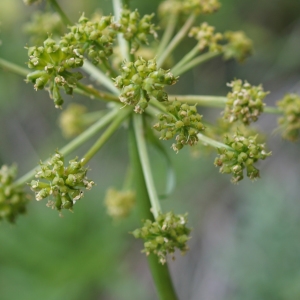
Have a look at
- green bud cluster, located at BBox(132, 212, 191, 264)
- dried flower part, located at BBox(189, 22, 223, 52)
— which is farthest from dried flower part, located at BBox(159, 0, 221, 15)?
green bud cluster, located at BBox(132, 212, 191, 264)

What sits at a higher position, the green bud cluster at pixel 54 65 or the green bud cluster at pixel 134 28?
the green bud cluster at pixel 134 28

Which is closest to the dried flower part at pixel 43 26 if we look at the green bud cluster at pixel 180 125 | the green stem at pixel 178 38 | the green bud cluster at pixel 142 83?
the green stem at pixel 178 38

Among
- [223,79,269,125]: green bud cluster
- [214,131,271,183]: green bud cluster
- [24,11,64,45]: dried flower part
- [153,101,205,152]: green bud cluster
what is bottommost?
[214,131,271,183]: green bud cluster

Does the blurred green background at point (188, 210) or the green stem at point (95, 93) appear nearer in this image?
the green stem at point (95, 93)

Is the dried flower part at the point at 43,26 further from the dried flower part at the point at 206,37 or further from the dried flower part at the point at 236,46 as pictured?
the dried flower part at the point at 236,46

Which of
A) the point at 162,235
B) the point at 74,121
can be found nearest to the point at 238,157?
the point at 162,235

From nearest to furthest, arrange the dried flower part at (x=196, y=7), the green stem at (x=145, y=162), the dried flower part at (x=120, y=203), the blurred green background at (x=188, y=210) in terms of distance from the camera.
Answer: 1. the green stem at (x=145, y=162)
2. the dried flower part at (x=196, y=7)
3. the dried flower part at (x=120, y=203)
4. the blurred green background at (x=188, y=210)

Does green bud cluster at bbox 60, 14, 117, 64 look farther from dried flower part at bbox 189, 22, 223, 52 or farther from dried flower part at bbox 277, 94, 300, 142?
dried flower part at bbox 277, 94, 300, 142

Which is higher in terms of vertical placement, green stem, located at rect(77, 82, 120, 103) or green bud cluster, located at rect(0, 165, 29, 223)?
green stem, located at rect(77, 82, 120, 103)
